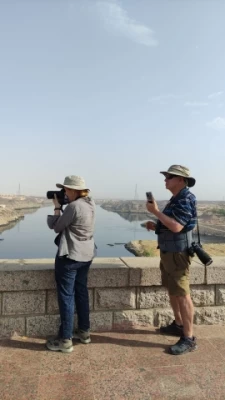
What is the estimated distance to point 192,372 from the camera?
265 centimetres

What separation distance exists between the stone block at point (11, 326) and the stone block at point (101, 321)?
2.35ft

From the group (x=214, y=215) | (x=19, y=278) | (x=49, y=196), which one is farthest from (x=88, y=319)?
(x=214, y=215)

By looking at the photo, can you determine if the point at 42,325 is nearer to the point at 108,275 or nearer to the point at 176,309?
the point at 108,275

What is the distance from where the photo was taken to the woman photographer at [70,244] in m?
2.89

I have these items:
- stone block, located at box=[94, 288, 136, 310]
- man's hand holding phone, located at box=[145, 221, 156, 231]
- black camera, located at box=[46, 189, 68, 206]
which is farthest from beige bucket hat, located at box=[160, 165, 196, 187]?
stone block, located at box=[94, 288, 136, 310]

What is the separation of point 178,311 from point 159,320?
16.1 inches

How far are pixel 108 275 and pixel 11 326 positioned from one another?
110cm

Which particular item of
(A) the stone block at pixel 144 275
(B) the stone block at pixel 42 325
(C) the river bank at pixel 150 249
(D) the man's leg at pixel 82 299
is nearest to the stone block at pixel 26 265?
(D) the man's leg at pixel 82 299

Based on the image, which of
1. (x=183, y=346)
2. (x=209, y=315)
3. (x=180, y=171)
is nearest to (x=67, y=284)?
(x=183, y=346)

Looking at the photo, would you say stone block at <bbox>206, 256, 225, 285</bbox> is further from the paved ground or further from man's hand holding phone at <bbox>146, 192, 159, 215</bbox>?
man's hand holding phone at <bbox>146, 192, 159, 215</bbox>

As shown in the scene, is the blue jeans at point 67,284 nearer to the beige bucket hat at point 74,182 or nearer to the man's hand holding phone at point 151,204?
the beige bucket hat at point 74,182

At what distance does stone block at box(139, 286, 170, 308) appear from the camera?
3.60 meters

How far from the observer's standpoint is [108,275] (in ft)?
11.3

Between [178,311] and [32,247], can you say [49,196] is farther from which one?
[32,247]
